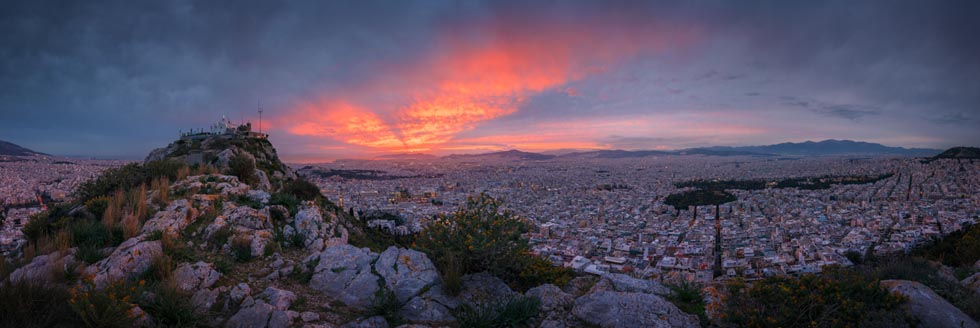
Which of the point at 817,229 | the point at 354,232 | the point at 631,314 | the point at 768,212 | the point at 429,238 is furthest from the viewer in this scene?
the point at 768,212

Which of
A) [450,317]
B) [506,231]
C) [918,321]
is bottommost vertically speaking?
[450,317]

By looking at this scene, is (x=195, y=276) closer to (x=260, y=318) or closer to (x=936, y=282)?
(x=260, y=318)

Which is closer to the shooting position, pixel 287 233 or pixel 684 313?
pixel 684 313

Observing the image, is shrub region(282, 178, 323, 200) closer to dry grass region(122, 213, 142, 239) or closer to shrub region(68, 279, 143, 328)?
dry grass region(122, 213, 142, 239)

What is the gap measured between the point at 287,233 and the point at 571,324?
24.7 feet

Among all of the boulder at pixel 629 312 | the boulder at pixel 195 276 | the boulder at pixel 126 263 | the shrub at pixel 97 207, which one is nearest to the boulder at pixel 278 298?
the boulder at pixel 195 276

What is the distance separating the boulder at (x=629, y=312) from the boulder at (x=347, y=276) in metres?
3.08

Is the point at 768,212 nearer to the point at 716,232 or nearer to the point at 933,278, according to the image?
the point at 716,232

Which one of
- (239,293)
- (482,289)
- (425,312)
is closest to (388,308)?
(425,312)

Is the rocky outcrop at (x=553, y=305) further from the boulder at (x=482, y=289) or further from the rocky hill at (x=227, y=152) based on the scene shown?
the rocky hill at (x=227, y=152)

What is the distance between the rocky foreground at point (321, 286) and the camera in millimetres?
4531

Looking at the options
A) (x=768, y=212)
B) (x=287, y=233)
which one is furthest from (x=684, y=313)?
(x=768, y=212)

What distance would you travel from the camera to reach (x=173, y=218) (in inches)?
309

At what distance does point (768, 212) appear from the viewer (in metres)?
29.0
